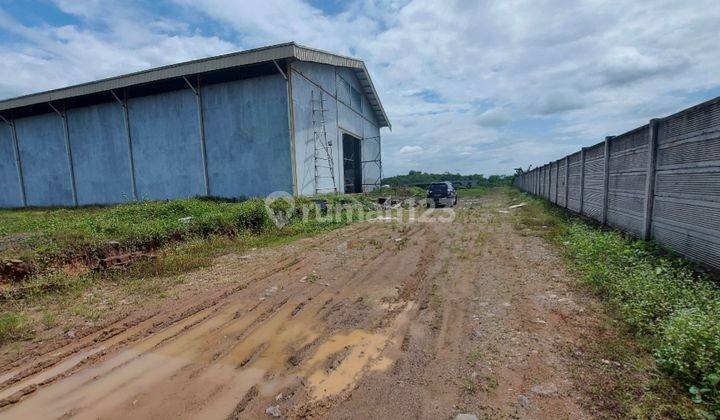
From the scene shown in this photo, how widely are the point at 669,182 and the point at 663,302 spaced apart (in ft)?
9.25

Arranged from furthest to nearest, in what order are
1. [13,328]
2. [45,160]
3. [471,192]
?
[471,192] < [45,160] < [13,328]

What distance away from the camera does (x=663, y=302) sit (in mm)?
3580

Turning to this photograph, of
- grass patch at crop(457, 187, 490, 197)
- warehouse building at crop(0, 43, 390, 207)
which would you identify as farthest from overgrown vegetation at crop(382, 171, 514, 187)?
warehouse building at crop(0, 43, 390, 207)

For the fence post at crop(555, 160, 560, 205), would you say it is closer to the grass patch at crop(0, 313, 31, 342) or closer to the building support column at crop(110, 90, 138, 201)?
the grass patch at crop(0, 313, 31, 342)

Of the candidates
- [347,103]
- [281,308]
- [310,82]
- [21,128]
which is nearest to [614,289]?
[281,308]

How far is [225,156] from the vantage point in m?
14.5

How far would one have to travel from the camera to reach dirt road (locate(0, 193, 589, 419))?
2449 millimetres

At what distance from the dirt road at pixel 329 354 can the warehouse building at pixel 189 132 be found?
9.56 m

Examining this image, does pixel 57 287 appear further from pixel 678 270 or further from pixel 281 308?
pixel 678 270

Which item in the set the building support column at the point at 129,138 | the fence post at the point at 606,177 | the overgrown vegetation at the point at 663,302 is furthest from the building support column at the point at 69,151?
the fence post at the point at 606,177

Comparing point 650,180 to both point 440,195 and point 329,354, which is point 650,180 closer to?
point 329,354

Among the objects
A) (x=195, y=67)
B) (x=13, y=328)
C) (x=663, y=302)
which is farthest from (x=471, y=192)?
(x=13, y=328)

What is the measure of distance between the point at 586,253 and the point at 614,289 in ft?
6.19

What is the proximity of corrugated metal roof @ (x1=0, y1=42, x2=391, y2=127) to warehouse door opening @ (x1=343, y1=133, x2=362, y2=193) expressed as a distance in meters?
4.74
